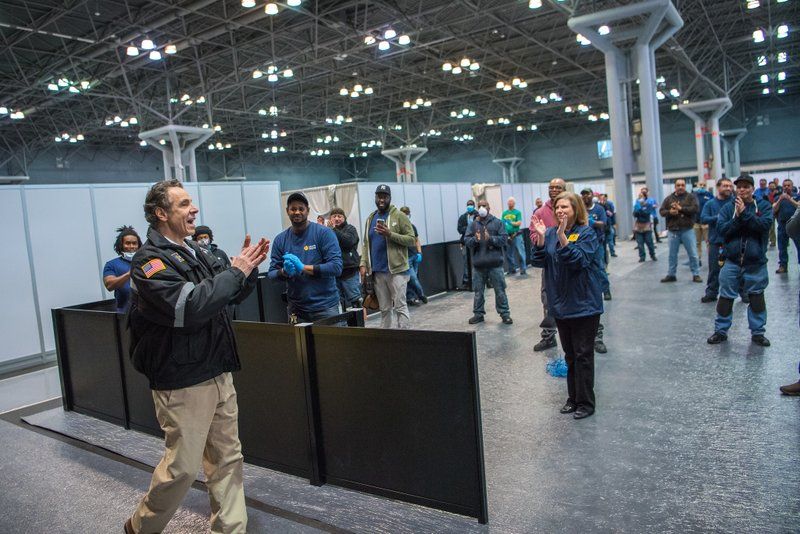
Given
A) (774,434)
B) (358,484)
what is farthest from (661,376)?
(358,484)

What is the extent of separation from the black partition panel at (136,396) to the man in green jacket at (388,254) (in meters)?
2.64

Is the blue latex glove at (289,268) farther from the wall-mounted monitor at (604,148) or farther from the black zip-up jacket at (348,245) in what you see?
the wall-mounted monitor at (604,148)

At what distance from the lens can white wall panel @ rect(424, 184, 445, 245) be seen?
12945 millimetres

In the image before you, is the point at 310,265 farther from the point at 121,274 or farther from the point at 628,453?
the point at 628,453

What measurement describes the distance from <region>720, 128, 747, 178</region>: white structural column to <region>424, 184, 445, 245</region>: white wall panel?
92.4ft

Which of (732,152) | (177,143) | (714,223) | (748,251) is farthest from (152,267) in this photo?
(732,152)

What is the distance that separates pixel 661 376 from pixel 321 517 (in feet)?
11.2

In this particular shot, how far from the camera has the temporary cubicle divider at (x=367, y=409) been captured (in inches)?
114

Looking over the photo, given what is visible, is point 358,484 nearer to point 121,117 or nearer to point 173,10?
point 173,10

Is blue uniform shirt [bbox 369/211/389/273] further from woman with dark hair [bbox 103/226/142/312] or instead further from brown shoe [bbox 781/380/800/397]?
brown shoe [bbox 781/380/800/397]

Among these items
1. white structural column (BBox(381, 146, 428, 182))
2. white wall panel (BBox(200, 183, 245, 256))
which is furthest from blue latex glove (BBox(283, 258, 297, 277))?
white structural column (BBox(381, 146, 428, 182))

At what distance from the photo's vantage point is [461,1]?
1574cm

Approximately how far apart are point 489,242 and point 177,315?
18.6ft

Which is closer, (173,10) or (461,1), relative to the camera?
(173,10)
